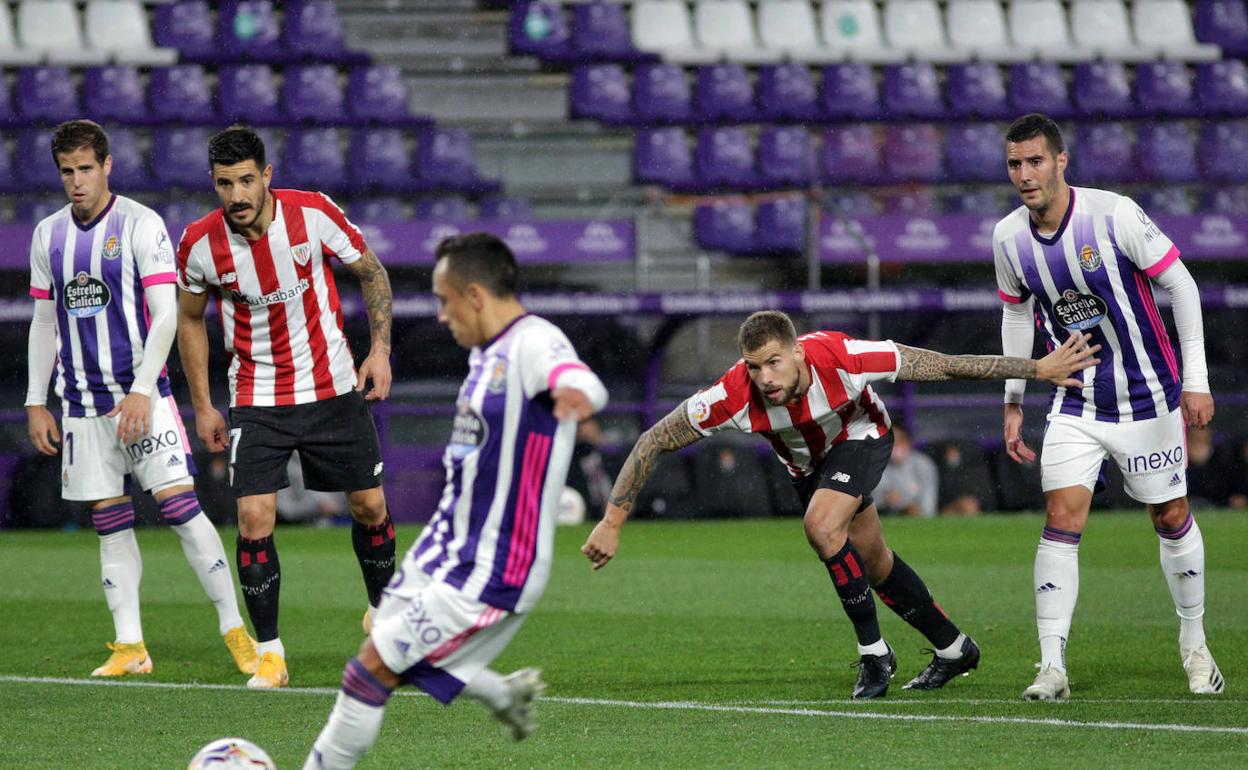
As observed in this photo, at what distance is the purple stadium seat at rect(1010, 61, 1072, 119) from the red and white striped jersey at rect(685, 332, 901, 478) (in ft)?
50.8

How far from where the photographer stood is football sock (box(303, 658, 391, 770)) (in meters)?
4.19

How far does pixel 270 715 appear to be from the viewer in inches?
239

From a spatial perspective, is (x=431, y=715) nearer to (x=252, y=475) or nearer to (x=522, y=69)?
(x=252, y=475)

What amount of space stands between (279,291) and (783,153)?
1353 cm

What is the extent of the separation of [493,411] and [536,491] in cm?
24

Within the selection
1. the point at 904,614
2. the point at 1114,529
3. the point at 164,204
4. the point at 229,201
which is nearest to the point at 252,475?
the point at 229,201

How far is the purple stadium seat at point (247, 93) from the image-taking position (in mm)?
19266

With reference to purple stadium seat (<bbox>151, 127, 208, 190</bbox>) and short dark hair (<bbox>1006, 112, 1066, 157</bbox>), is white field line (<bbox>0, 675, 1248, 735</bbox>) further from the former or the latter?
purple stadium seat (<bbox>151, 127, 208, 190</bbox>)

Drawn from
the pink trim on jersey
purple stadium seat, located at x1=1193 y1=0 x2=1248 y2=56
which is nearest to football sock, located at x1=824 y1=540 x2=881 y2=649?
the pink trim on jersey

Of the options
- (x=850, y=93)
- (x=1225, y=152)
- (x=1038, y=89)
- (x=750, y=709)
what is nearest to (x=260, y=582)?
(x=750, y=709)

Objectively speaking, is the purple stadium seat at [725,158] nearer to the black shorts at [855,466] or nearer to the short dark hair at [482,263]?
the black shorts at [855,466]

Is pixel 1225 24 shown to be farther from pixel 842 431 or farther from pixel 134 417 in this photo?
pixel 134 417

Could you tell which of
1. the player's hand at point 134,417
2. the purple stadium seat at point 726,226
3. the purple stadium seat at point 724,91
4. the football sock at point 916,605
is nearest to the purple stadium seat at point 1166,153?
the purple stadium seat at point 724,91

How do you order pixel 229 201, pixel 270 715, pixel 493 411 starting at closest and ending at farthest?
pixel 493 411
pixel 270 715
pixel 229 201
